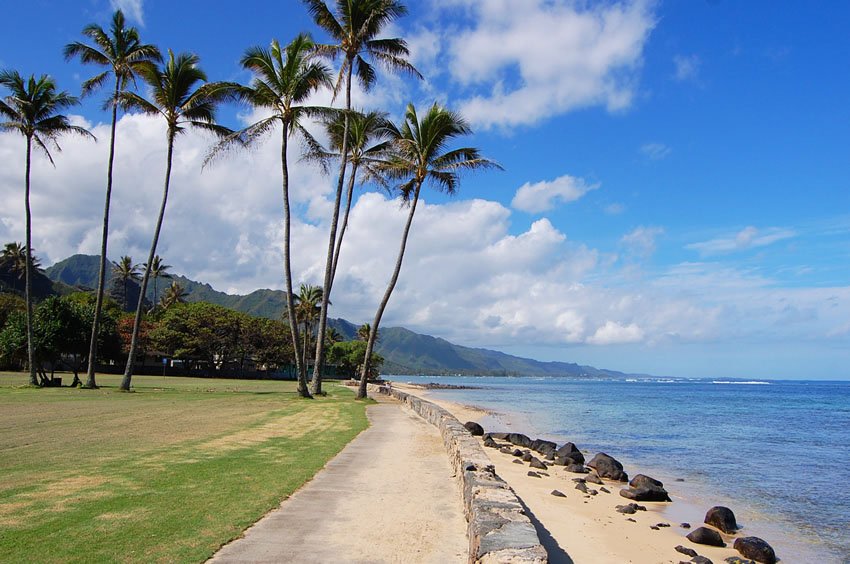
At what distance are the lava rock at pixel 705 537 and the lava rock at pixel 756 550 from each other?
0.34 metres

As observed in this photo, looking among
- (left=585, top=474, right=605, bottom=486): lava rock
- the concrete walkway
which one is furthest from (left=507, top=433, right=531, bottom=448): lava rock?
the concrete walkway

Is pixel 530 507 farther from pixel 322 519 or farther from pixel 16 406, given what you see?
pixel 16 406

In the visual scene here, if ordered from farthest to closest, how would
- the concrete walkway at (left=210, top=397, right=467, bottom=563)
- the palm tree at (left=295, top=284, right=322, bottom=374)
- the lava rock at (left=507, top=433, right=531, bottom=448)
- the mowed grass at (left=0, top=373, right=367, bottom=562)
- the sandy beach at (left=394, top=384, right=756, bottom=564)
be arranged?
the palm tree at (left=295, top=284, right=322, bottom=374) < the lava rock at (left=507, top=433, right=531, bottom=448) < the sandy beach at (left=394, top=384, right=756, bottom=564) < the concrete walkway at (left=210, top=397, right=467, bottom=563) < the mowed grass at (left=0, top=373, right=367, bottom=562)

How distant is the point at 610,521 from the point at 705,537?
1427mm

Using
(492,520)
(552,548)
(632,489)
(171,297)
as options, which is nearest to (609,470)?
(632,489)

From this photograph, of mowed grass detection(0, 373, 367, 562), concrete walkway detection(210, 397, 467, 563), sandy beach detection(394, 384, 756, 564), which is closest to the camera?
mowed grass detection(0, 373, 367, 562)

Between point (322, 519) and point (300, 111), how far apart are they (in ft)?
69.7

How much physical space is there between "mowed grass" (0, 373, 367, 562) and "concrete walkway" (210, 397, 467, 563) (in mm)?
298

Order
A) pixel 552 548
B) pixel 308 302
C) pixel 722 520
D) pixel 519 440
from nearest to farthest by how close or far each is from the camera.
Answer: pixel 552 548 → pixel 722 520 → pixel 519 440 → pixel 308 302

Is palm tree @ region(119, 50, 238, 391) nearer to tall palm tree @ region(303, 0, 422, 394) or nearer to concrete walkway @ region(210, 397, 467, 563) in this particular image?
tall palm tree @ region(303, 0, 422, 394)

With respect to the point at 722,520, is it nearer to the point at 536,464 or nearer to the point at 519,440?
the point at 536,464

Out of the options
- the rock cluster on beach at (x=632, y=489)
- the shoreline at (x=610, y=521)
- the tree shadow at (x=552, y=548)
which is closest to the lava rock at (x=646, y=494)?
the rock cluster on beach at (x=632, y=489)

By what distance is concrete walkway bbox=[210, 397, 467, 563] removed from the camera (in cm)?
570

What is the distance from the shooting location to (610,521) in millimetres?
9750
